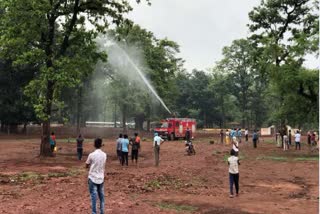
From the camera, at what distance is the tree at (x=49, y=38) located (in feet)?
87.2

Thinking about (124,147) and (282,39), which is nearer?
(124,147)

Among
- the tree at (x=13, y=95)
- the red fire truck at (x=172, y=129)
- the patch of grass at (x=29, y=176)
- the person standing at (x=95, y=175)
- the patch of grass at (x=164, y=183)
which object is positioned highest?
the tree at (x=13, y=95)

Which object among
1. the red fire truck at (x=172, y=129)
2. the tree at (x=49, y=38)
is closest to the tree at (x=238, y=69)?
the red fire truck at (x=172, y=129)

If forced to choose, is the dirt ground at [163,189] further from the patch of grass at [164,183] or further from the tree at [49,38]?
the tree at [49,38]

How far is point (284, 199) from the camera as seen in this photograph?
1463 centimetres

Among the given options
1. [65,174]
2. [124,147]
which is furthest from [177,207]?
[124,147]

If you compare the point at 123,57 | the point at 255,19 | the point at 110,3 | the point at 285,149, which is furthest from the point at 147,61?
the point at 110,3

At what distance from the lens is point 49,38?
93.7 feet

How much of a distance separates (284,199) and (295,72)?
1766 centimetres

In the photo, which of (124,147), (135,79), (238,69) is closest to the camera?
(124,147)

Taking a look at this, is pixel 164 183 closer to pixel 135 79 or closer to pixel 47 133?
pixel 47 133

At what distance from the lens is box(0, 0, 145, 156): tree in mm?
26578

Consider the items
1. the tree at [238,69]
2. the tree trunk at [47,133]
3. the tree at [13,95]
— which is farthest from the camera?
the tree at [238,69]

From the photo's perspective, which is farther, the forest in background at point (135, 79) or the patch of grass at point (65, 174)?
the forest in background at point (135, 79)
